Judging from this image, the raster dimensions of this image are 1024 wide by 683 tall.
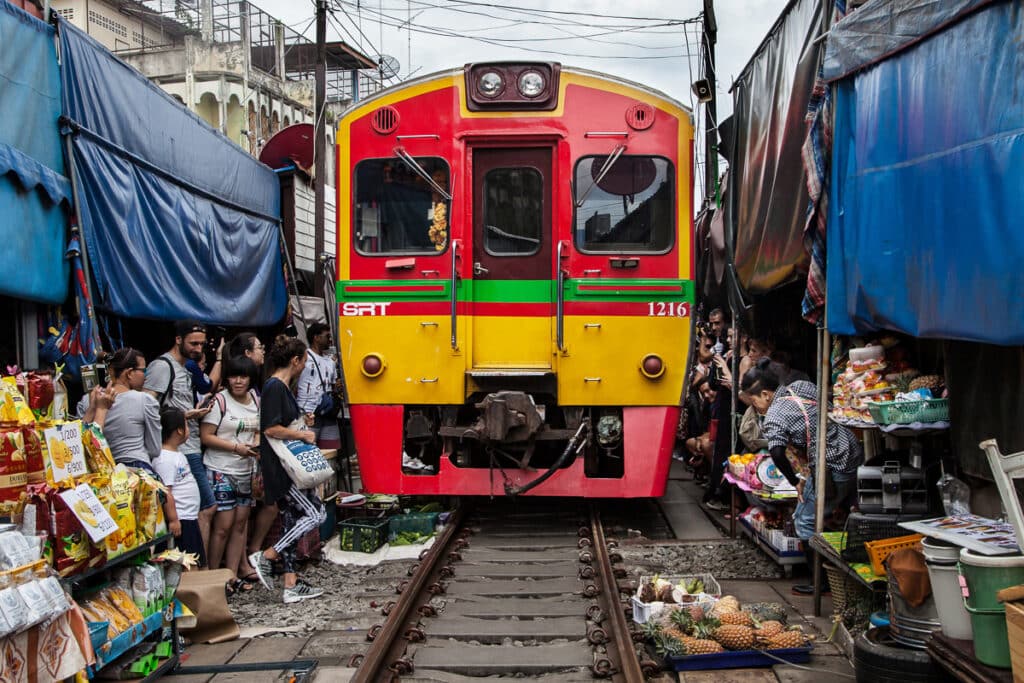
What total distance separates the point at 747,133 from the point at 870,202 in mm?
3382

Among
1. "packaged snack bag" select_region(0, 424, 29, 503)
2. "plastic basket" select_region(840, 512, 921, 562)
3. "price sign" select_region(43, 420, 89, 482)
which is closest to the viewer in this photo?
"packaged snack bag" select_region(0, 424, 29, 503)

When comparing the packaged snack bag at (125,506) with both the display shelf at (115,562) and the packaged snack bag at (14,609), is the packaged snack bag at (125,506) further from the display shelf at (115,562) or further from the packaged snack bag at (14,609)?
the packaged snack bag at (14,609)

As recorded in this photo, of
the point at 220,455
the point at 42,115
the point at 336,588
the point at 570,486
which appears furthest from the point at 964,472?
the point at 42,115

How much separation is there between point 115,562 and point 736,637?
9.34ft

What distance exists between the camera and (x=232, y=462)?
637 centimetres

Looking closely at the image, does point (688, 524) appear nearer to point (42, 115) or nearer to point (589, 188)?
point (589, 188)

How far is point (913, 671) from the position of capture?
3.88 m

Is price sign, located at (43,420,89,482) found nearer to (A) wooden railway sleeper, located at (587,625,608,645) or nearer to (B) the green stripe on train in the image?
(A) wooden railway sleeper, located at (587,625,608,645)

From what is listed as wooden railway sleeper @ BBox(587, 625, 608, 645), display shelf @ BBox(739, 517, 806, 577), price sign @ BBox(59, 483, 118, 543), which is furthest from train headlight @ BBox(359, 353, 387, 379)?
price sign @ BBox(59, 483, 118, 543)

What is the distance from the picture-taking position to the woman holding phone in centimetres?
629

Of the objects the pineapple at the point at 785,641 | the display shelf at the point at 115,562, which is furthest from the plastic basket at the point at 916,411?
the display shelf at the point at 115,562

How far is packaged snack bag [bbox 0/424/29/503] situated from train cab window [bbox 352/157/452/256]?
3958 millimetres

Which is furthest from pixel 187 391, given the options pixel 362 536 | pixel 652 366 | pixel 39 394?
pixel 652 366

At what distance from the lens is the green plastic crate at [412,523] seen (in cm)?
769
